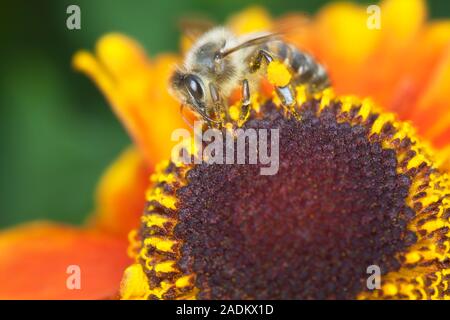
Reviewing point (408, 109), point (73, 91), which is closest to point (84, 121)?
point (73, 91)

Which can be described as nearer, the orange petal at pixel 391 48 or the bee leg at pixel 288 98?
the bee leg at pixel 288 98

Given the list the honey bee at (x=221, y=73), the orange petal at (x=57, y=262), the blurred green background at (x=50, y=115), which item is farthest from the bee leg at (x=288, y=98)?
the blurred green background at (x=50, y=115)

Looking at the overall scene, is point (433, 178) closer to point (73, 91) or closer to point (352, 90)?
point (352, 90)

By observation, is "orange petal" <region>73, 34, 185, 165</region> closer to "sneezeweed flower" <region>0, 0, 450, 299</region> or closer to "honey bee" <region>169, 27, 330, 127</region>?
"sneezeweed flower" <region>0, 0, 450, 299</region>

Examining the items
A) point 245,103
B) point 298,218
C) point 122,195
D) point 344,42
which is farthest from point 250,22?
point 298,218

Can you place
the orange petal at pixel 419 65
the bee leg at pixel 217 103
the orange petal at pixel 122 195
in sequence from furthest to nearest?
the orange petal at pixel 122 195
the orange petal at pixel 419 65
the bee leg at pixel 217 103

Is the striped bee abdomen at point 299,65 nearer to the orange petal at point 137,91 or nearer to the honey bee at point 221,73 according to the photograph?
the honey bee at point 221,73

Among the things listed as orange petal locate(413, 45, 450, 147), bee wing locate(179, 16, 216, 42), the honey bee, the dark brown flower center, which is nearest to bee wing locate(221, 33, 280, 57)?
Result: the honey bee
